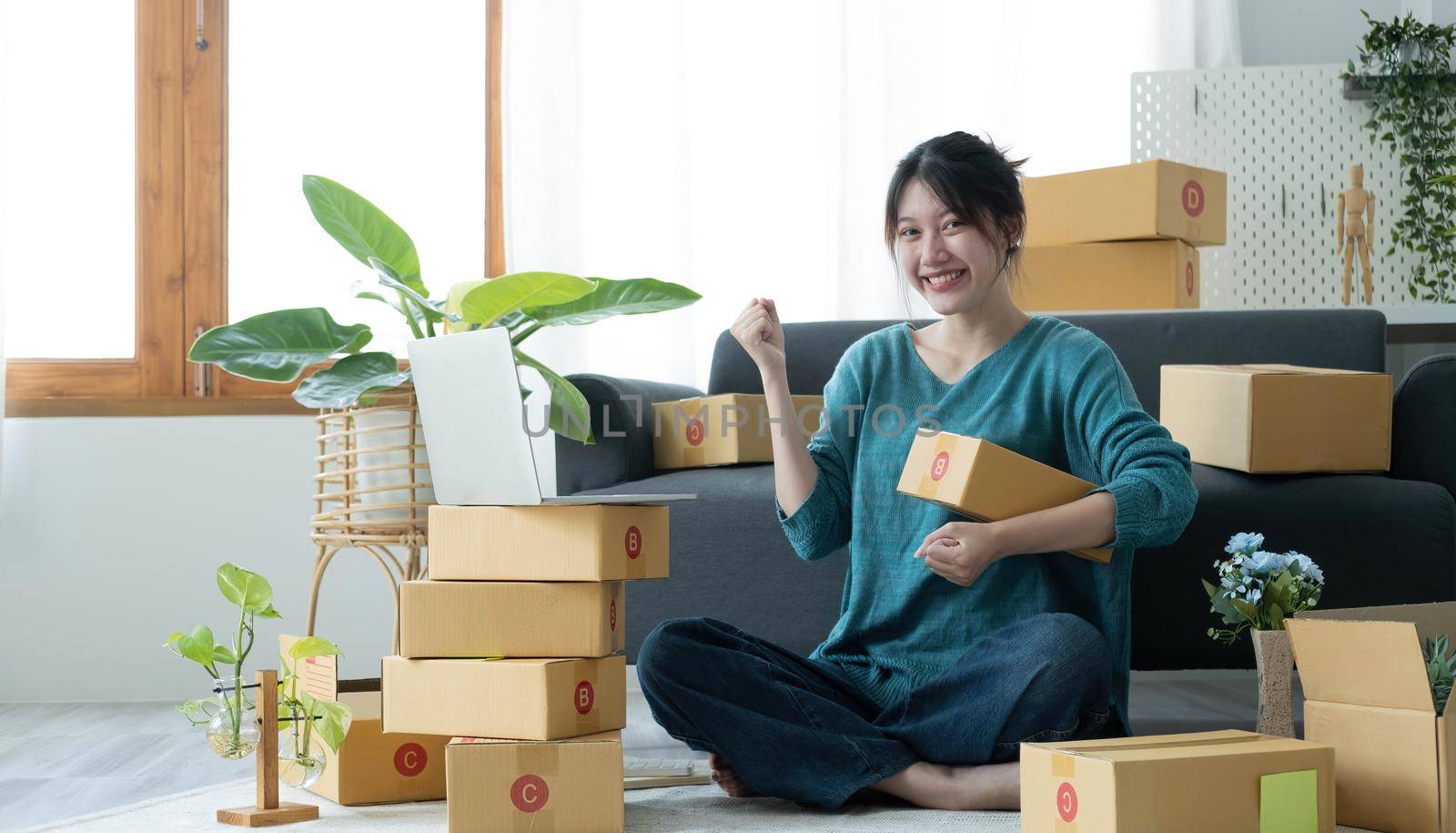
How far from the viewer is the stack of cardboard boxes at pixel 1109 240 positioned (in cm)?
233

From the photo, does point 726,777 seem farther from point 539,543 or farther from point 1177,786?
point 1177,786

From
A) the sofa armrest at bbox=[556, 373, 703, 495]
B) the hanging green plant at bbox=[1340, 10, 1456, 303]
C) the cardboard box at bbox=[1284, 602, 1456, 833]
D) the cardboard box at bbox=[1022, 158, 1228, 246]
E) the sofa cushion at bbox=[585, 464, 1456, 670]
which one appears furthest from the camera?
the hanging green plant at bbox=[1340, 10, 1456, 303]

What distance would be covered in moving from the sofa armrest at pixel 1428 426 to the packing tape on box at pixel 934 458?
0.86m

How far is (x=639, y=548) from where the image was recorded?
1463 mm

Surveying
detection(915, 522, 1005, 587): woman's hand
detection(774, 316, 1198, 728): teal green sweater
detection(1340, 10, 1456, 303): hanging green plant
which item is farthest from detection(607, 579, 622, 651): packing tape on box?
detection(1340, 10, 1456, 303): hanging green plant

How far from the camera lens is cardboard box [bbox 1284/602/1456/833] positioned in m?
1.28

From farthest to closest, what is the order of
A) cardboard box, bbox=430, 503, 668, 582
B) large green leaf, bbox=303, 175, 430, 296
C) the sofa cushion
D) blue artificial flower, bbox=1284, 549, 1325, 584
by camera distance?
large green leaf, bbox=303, 175, 430, 296, the sofa cushion, blue artificial flower, bbox=1284, 549, 1325, 584, cardboard box, bbox=430, 503, 668, 582

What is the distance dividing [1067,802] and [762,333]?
2.08 ft

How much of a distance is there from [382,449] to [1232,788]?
127cm

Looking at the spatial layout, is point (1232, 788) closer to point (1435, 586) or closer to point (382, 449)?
point (1435, 586)

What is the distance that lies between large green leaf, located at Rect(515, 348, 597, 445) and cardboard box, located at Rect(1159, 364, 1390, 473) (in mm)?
955

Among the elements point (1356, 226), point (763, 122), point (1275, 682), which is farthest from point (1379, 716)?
point (763, 122)

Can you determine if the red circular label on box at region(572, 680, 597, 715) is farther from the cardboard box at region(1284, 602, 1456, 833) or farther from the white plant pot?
the cardboard box at region(1284, 602, 1456, 833)

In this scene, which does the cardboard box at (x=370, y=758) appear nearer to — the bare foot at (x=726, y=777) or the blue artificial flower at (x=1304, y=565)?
the bare foot at (x=726, y=777)
